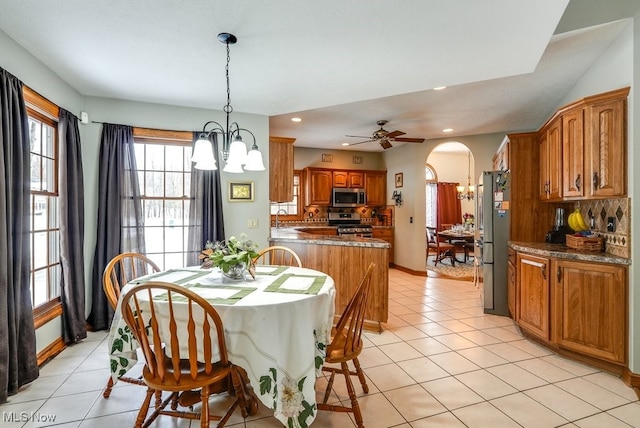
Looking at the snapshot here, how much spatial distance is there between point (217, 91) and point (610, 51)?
137 inches

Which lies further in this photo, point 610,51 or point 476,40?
point 610,51

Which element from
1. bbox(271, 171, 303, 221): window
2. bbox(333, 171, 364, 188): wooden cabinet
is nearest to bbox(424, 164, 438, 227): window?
bbox(333, 171, 364, 188): wooden cabinet

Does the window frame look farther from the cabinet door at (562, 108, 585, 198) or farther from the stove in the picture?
the stove

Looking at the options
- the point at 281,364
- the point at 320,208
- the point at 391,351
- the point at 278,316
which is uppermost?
the point at 320,208

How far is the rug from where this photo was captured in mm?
6199

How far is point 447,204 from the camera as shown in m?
8.89

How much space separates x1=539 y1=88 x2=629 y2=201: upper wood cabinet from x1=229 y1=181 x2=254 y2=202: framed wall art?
323 centimetres

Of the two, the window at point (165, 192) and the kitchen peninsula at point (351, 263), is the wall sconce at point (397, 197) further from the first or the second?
the window at point (165, 192)

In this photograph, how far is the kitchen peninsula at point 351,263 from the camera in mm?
3367

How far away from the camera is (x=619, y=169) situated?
246cm

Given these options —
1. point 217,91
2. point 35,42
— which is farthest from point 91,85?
point 217,91

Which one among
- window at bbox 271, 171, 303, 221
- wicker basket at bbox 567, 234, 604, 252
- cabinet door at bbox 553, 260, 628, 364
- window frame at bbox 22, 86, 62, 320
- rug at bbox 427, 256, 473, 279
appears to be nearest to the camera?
cabinet door at bbox 553, 260, 628, 364

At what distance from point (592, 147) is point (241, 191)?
134 inches

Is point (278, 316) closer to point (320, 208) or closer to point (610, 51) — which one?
point (610, 51)
